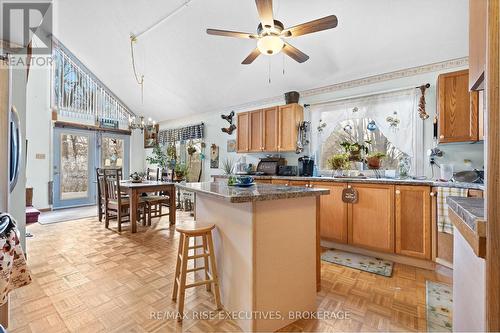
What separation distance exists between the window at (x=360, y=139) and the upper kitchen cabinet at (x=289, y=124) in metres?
0.55

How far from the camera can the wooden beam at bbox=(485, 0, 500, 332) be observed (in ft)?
1.88

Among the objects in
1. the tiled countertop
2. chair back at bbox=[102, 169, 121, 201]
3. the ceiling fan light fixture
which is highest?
the ceiling fan light fixture

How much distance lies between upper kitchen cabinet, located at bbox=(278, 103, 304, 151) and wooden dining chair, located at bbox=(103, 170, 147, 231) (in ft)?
8.82

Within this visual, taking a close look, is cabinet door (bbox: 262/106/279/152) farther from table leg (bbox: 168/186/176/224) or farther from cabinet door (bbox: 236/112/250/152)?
table leg (bbox: 168/186/176/224)

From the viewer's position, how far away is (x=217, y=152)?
5.64m

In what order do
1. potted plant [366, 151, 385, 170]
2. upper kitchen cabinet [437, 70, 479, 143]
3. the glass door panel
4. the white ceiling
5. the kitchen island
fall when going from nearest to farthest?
the kitchen island
upper kitchen cabinet [437, 70, 479, 143]
the white ceiling
potted plant [366, 151, 385, 170]
the glass door panel

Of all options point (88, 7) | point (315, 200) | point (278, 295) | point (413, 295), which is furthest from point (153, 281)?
point (88, 7)

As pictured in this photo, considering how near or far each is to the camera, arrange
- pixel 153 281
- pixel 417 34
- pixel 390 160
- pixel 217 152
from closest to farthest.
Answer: pixel 153 281, pixel 417 34, pixel 390 160, pixel 217 152

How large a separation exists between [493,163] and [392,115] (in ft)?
10.4

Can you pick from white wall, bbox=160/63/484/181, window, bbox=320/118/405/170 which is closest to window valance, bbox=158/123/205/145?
white wall, bbox=160/63/484/181

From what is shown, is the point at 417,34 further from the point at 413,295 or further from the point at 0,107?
the point at 0,107

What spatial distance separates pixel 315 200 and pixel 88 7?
4.82 metres
